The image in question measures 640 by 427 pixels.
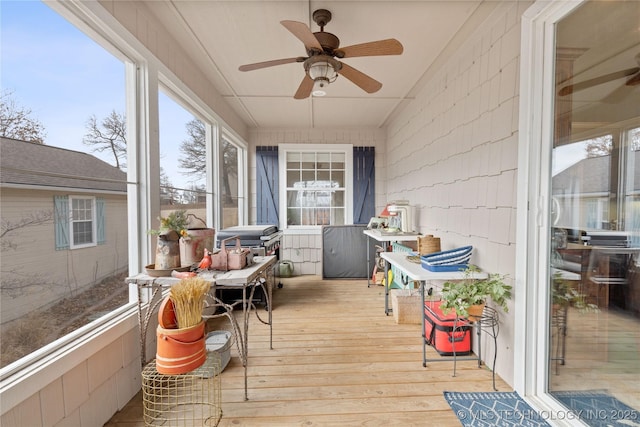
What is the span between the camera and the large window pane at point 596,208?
4.33 ft

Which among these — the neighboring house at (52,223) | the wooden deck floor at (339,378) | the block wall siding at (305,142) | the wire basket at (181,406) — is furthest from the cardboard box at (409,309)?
the neighboring house at (52,223)

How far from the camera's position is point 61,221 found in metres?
1.39

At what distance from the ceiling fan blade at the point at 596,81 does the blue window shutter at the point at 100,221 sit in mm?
2758

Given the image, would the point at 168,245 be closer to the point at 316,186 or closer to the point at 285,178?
the point at 285,178

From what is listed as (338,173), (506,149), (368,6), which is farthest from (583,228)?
(338,173)

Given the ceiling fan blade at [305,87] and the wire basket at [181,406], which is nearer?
the wire basket at [181,406]

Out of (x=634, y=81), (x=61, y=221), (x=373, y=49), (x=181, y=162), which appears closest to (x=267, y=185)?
(x=181, y=162)

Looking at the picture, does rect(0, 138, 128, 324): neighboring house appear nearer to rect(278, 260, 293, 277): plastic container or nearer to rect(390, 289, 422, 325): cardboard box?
rect(390, 289, 422, 325): cardboard box

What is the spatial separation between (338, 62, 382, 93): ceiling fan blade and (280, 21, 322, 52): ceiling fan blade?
0.29m

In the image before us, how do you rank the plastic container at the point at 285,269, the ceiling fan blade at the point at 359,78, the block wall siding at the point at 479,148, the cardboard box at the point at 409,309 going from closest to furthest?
1. the block wall siding at the point at 479,148
2. the ceiling fan blade at the point at 359,78
3. the cardboard box at the point at 409,309
4. the plastic container at the point at 285,269

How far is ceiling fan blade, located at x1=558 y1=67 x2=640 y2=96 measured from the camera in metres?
1.31

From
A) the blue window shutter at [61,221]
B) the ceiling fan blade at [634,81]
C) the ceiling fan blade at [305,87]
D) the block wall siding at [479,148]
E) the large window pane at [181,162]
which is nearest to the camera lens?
the ceiling fan blade at [634,81]

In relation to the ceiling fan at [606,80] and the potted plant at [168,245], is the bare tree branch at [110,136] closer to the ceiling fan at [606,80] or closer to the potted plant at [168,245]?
the potted plant at [168,245]

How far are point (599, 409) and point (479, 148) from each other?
1728 millimetres
